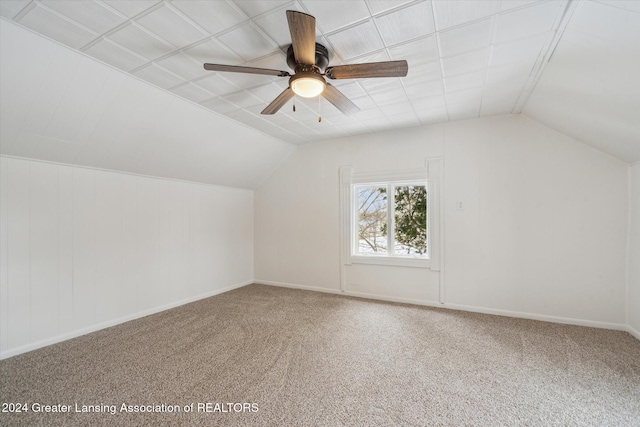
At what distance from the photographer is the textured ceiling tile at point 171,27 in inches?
69.7

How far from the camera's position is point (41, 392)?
1997 millimetres

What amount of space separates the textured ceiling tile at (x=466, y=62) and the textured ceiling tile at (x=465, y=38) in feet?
0.26

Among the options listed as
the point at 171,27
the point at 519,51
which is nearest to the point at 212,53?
the point at 171,27

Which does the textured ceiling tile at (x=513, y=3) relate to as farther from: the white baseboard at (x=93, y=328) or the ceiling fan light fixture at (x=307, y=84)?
the white baseboard at (x=93, y=328)

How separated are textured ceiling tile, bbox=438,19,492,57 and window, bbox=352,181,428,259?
2.15 m

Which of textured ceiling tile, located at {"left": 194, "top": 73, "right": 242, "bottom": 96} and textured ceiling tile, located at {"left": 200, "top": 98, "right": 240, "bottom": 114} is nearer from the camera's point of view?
textured ceiling tile, located at {"left": 194, "top": 73, "right": 242, "bottom": 96}

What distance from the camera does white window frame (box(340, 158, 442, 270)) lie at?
385cm

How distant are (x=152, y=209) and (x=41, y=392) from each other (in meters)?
2.28

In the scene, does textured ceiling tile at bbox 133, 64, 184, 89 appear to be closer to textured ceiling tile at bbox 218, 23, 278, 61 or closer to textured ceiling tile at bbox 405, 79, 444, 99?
textured ceiling tile at bbox 218, 23, 278, 61

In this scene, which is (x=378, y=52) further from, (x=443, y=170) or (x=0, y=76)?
(x=0, y=76)

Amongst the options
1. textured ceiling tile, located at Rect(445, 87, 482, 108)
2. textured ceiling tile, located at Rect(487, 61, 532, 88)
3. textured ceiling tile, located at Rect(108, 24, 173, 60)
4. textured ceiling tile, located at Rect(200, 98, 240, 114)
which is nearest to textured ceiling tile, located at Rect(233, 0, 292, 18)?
textured ceiling tile, located at Rect(108, 24, 173, 60)

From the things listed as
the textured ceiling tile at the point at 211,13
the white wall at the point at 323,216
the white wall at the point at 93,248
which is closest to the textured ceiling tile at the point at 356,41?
the textured ceiling tile at the point at 211,13

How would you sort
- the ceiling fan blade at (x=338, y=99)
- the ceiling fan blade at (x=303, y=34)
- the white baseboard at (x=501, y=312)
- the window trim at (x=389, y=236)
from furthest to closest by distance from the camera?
the window trim at (x=389, y=236)
the white baseboard at (x=501, y=312)
the ceiling fan blade at (x=338, y=99)
the ceiling fan blade at (x=303, y=34)

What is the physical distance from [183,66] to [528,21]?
8.86ft
